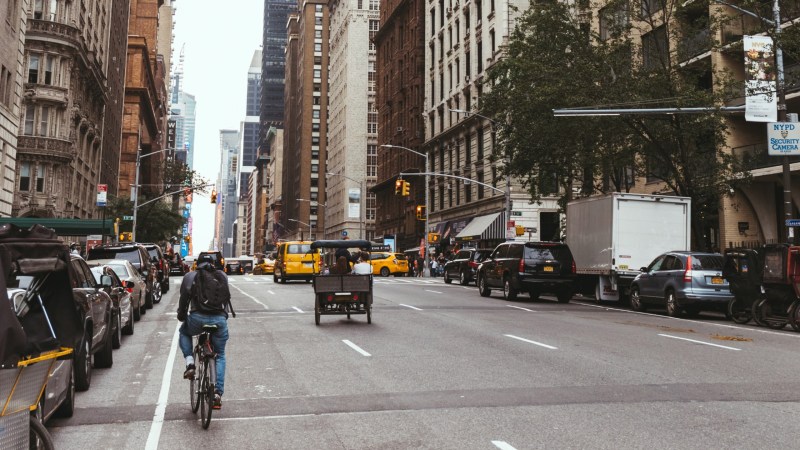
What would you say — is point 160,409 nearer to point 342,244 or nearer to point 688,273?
point 342,244

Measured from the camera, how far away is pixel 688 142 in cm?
2627

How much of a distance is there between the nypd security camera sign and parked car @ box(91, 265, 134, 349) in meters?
16.7

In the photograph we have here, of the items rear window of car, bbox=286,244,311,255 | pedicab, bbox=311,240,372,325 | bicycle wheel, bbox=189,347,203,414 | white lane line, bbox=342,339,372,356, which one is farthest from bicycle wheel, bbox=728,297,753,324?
rear window of car, bbox=286,244,311,255

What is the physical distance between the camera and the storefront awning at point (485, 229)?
49184mm

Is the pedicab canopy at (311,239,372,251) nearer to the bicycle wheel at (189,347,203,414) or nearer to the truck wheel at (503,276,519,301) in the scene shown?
the truck wheel at (503,276,519,301)

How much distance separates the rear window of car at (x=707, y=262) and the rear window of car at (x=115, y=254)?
16.4 meters

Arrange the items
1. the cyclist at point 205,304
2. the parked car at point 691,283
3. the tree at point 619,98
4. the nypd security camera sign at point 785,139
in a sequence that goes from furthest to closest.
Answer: the tree at point 619,98 → the parked car at point 691,283 → the nypd security camera sign at point 785,139 → the cyclist at point 205,304

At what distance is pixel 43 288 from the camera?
6.10 m

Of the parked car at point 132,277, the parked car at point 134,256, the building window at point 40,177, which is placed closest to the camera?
the parked car at point 132,277

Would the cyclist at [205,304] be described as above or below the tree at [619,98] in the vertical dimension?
below

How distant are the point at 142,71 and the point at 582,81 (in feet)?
256

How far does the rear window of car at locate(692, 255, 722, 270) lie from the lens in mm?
19875

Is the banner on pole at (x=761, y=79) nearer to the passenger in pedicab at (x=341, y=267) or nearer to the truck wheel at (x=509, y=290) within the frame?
the truck wheel at (x=509, y=290)

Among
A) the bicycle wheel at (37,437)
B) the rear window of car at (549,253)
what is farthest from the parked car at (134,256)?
the bicycle wheel at (37,437)
